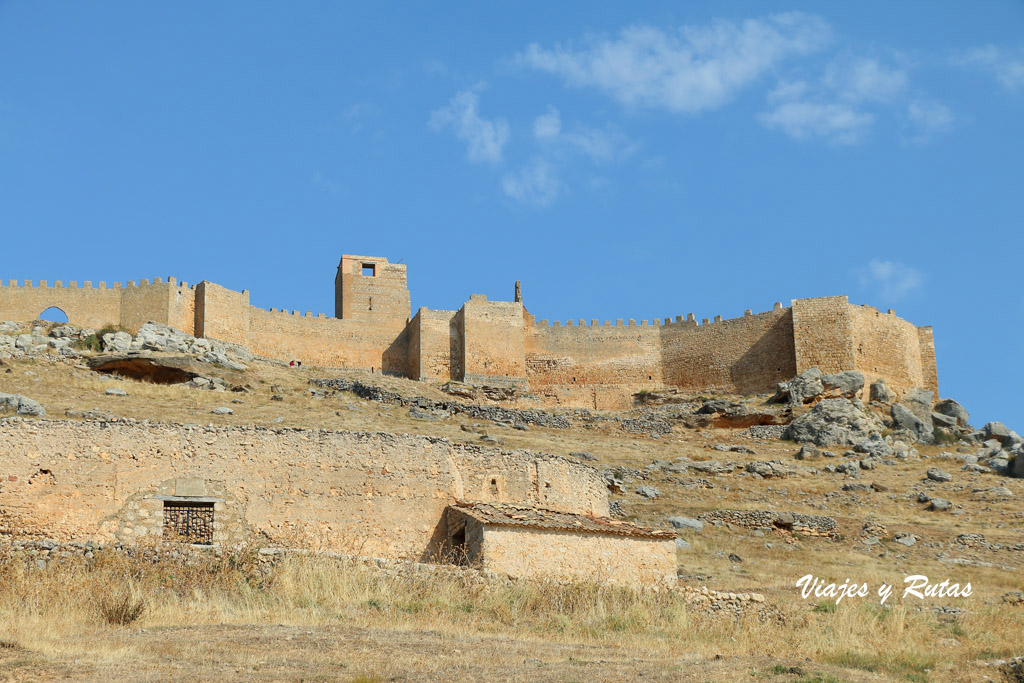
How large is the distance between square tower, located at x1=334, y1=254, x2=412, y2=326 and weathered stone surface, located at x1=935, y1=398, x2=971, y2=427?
880 inches

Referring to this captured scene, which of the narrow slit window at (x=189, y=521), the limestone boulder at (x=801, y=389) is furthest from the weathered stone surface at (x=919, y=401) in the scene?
the narrow slit window at (x=189, y=521)

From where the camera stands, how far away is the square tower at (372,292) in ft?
162

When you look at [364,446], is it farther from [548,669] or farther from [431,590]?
[548,669]

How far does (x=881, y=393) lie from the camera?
143 feet

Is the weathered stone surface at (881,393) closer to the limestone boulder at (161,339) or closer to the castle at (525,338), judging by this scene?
the castle at (525,338)

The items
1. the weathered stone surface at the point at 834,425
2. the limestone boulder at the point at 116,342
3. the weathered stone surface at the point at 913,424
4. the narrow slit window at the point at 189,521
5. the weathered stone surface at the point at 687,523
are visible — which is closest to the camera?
the narrow slit window at the point at 189,521

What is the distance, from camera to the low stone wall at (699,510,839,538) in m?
25.7

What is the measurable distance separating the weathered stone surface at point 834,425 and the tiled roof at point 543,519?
20.8 meters

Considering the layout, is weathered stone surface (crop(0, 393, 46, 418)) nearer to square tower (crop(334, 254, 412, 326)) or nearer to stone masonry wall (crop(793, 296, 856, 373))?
square tower (crop(334, 254, 412, 326))

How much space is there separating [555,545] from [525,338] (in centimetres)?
3318

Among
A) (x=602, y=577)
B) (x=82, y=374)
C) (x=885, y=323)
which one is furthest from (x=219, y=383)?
(x=885, y=323)

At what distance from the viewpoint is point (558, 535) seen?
16.8 meters

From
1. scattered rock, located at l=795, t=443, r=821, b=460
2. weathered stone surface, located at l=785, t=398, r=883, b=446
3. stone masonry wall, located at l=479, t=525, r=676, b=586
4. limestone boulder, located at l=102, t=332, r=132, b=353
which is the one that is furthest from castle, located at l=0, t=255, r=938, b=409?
stone masonry wall, located at l=479, t=525, r=676, b=586

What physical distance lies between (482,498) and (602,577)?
99.8 inches
